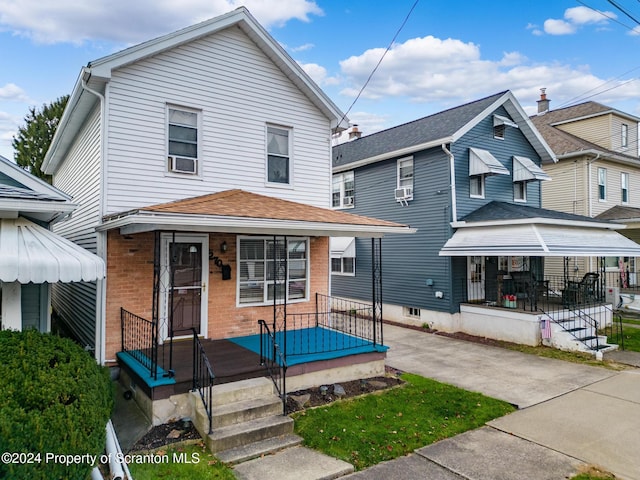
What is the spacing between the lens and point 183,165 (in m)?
8.72

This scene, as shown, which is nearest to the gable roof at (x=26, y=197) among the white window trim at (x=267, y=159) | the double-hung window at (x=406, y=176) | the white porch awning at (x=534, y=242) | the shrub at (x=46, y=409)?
the shrub at (x=46, y=409)

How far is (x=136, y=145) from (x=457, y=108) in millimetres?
12216

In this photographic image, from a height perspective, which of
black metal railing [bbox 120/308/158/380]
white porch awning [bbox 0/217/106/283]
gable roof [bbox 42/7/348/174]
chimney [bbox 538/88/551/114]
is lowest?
black metal railing [bbox 120/308/158/380]

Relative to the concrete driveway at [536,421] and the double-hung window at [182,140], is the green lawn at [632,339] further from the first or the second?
the double-hung window at [182,140]

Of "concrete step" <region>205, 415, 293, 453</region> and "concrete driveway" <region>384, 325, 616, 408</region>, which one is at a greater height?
"concrete step" <region>205, 415, 293, 453</region>

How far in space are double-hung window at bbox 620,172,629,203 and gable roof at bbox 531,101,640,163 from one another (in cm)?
86

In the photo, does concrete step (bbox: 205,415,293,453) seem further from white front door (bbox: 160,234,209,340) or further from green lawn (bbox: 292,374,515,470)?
white front door (bbox: 160,234,209,340)

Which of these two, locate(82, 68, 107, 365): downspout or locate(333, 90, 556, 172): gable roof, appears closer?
locate(82, 68, 107, 365): downspout

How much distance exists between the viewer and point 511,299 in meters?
12.4

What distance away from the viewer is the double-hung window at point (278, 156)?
10.0 m

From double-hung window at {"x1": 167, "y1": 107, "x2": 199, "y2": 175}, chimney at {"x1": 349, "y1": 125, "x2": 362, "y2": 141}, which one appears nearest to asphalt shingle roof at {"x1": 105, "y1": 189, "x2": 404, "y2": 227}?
double-hung window at {"x1": 167, "y1": 107, "x2": 199, "y2": 175}

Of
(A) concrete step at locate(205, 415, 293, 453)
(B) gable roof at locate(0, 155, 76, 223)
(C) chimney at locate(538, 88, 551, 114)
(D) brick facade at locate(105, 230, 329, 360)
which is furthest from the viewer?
(C) chimney at locate(538, 88, 551, 114)

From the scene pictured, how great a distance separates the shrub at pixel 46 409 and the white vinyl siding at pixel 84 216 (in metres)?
3.95

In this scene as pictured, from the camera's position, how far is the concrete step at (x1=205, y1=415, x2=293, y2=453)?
526cm
